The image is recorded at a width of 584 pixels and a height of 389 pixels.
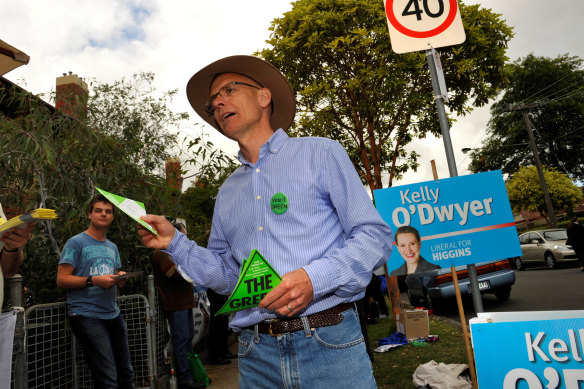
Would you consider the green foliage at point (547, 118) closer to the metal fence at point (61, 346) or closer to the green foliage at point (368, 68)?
the green foliage at point (368, 68)

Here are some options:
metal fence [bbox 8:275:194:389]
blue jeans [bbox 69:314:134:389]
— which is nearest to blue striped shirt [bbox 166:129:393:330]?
metal fence [bbox 8:275:194:389]

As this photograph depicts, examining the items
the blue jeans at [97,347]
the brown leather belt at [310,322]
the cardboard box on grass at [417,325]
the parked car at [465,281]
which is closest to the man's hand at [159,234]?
the brown leather belt at [310,322]

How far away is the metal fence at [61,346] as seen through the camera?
330 centimetres

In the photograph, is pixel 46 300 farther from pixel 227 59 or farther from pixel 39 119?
pixel 227 59

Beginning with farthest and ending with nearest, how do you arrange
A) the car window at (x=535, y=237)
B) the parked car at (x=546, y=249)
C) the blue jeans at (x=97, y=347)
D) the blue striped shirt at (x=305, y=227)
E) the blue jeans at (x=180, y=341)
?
1. the car window at (x=535, y=237)
2. the parked car at (x=546, y=249)
3. the blue jeans at (x=180, y=341)
4. the blue jeans at (x=97, y=347)
5. the blue striped shirt at (x=305, y=227)

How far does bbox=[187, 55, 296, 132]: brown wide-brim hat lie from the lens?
2.10 m

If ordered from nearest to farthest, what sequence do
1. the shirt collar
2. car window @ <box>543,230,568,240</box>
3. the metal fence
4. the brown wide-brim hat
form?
the shirt collar → the brown wide-brim hat → the metal fence → car window @ <box>543,230,568,240</box>

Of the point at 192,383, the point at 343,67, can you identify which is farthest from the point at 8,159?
the point at 343,67

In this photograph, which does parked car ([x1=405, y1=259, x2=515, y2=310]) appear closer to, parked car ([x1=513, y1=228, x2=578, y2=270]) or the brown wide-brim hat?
parked car ([x1=513, y1=228, x2=578, y2=270])

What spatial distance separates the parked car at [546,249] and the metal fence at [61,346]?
573 inches

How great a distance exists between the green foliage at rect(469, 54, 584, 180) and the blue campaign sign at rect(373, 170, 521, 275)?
129 ft

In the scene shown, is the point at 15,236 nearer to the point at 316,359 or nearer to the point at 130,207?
the point at 130,207

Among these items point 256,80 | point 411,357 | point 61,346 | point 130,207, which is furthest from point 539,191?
point 130,207

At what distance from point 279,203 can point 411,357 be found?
5.49m
